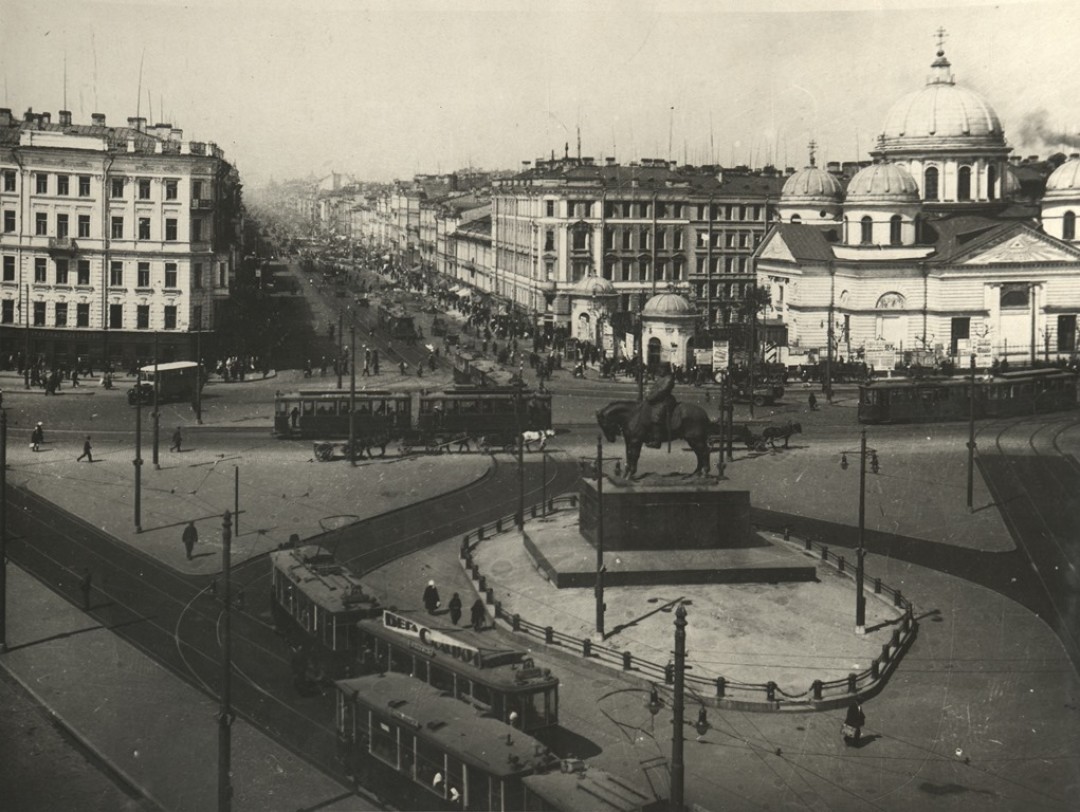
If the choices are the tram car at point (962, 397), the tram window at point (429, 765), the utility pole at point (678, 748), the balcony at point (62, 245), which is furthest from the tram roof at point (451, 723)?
the balcony at point (62, 245)

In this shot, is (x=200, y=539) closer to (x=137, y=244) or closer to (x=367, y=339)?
(x=137, y=244)

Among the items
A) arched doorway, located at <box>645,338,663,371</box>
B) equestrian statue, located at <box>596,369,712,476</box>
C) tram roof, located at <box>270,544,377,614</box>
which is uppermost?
arched doorway, located at <box>645,338,663,371</box>

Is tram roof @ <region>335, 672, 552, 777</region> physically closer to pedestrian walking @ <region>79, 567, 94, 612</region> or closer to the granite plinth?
pedestrian walking @ <region>79, 567, 94, 612</region>

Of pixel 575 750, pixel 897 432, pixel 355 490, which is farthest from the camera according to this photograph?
pixel 897 432

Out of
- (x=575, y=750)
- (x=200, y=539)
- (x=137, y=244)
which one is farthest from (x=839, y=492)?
(x=137, y=244)

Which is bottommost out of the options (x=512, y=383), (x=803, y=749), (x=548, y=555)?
(x=803, y=749)

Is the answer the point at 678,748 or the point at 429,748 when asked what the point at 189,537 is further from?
the point at 678,748

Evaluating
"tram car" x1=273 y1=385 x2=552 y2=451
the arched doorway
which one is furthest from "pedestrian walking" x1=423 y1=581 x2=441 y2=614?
the arched doorway
